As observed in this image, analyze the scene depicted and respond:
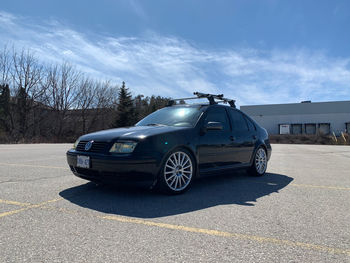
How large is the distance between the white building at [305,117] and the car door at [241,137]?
1695 inches

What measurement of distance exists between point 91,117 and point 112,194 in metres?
39.1

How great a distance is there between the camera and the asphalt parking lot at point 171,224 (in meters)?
2.10

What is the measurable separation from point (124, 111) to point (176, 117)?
4152 centimetres

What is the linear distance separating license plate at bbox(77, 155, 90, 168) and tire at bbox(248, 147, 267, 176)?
3486 mm

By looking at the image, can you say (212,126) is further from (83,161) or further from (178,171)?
(83,161)

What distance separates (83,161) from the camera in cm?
389

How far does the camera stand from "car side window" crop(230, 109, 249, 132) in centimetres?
550

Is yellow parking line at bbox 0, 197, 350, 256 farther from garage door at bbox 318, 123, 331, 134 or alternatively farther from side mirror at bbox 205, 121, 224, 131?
garage door at bbox 318, 123, 331, 134

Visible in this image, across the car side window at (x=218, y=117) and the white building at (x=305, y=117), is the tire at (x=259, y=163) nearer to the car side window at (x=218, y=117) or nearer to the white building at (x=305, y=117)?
the car side window at (x=218, y=117)

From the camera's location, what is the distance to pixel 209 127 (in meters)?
4.48

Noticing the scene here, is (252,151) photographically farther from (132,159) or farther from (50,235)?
(50,235)

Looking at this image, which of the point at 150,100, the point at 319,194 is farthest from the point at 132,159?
the point at 150,100

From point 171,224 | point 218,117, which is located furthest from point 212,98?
point 171,224

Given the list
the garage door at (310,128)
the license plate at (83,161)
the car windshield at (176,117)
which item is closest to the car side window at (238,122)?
the car windshield at (176,117)
